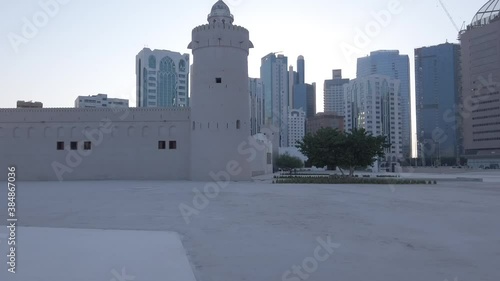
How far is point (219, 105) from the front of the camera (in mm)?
32156

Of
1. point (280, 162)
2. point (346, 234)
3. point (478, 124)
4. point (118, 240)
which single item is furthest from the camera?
point (478, 124)

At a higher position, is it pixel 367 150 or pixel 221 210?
pixel 367 150

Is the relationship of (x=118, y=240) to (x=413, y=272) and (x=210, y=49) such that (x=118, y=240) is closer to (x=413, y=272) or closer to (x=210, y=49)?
(x=413, y=272)

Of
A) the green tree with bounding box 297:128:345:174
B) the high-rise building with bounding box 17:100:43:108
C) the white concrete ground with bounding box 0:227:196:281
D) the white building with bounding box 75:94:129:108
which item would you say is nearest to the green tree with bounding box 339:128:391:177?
the green tree with bounding box 297:128:345:174

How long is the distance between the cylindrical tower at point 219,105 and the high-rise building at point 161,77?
7262cm

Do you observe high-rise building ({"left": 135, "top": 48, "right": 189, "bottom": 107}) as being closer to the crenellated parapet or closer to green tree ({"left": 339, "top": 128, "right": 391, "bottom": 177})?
the crenellated parapet

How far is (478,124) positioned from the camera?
9856 centimetres

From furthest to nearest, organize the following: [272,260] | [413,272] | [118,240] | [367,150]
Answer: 1. [367,150]
2. [118,240]
3. [272,260]
4. [413,272]

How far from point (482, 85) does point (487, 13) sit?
18.7m

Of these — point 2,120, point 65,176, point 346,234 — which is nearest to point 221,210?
point 346,234

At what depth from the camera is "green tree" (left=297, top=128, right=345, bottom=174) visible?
1204 inches

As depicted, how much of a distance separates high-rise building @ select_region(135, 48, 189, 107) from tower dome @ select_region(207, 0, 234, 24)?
70.7m

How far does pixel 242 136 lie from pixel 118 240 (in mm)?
25300

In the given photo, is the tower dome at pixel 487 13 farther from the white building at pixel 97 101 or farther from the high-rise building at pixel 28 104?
the high-rise building at pixel 28 104
